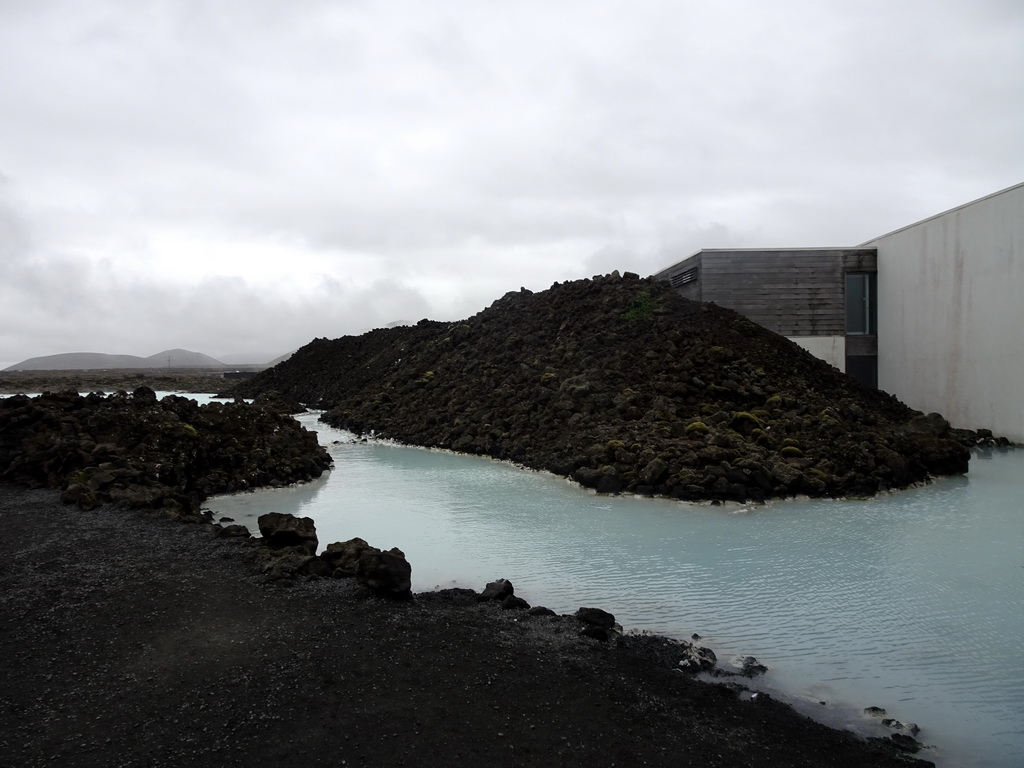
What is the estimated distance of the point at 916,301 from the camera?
725 inches

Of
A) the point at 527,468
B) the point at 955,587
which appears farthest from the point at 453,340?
the point at 955,587

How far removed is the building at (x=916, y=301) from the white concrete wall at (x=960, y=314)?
26 mm

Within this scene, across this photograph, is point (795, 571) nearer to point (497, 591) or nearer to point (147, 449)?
point (497, 591)

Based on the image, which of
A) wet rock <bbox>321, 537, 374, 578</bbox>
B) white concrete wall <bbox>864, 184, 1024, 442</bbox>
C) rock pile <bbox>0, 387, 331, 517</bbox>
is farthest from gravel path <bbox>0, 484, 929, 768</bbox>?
white concrete wall <bbox>864, 184, 1024, 442</bbox>

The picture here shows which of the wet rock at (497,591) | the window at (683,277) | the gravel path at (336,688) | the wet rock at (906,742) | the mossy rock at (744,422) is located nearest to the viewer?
the gravel path at (336,688)

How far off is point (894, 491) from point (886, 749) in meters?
8.19

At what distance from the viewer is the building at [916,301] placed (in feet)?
51.0

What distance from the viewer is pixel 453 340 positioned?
23.7 meters

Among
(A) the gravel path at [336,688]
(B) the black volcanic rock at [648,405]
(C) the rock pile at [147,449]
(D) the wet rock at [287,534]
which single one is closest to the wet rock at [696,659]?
(A) the gravel path at [336,688]

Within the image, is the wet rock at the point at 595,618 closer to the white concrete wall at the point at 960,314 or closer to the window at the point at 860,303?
the white concrete wall at the point at 960,314

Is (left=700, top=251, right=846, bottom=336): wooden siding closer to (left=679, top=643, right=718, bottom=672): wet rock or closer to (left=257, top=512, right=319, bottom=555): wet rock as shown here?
(left=257, top=512, right=319, bottom=555): wet rock

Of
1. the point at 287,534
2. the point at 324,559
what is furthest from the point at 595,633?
the point at 287,534

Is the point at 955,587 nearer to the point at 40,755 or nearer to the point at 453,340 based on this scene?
the point at 40,755

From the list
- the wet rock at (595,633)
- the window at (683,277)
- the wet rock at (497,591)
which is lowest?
the wet rock at (595,633)
